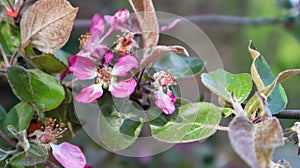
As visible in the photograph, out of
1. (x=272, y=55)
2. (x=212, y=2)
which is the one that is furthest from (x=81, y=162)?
(x=212, y=2)

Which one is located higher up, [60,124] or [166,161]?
[60,124]

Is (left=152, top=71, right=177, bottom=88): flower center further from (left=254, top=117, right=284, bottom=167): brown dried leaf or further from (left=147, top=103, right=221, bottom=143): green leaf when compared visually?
(left=254, top=117, right=284, bottom=167): brown dried leaf

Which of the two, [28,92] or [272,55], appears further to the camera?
[272,55]

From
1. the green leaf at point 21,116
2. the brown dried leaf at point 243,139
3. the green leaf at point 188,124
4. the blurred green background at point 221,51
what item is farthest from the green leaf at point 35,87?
the blurred green background at point 221,51

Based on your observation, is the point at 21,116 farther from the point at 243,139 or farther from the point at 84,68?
the point at 243,139

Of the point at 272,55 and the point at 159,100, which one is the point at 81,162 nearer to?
the point at 159,100
